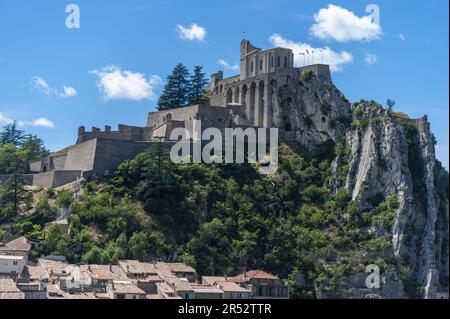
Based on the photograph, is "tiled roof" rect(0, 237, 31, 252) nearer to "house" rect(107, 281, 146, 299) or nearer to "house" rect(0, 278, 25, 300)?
"house" rect(0, 278, 25, 300)

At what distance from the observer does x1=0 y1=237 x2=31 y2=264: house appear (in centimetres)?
6788

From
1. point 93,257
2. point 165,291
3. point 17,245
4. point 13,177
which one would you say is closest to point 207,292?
point 165,291

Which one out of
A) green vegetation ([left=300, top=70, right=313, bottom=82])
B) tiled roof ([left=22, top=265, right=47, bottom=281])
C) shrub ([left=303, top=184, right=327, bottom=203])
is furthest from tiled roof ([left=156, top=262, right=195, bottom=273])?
green vegetation ([left=300, top=70, right=313, bottom=82])

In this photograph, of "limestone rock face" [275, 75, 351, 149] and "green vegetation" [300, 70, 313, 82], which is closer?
"limestone rock face" [275, 75, 351, 149]

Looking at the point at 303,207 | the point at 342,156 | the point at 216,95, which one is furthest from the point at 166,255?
the point at 216,95

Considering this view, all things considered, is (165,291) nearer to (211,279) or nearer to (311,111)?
(211,279)

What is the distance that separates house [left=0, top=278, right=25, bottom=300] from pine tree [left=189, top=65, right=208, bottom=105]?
156ft

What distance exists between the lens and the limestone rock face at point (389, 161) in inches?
3290

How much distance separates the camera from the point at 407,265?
81.1m

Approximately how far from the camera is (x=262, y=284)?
70688mm

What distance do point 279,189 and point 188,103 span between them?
2074 centimetres

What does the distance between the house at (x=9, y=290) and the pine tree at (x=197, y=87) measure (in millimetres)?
47586

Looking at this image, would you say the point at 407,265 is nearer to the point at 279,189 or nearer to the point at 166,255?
the point at 279,189

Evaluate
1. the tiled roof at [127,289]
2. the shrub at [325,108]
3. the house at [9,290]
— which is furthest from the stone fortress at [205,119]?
the house at [9,290]
